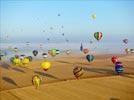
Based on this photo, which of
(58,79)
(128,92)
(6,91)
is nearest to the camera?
(128,92)

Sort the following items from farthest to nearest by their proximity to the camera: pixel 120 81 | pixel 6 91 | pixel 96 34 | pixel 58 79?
pixel 96 34 → pixel 58 79 → pixel 120 81 → pixel 6 91

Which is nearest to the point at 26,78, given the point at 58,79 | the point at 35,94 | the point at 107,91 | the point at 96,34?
the point at 58,79

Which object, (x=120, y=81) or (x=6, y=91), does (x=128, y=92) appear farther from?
(x=6, y=91)

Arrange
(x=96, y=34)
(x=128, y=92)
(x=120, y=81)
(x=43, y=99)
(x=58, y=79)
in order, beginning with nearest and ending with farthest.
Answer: (x=43, y=99), (x=128, y=92), (x=120, y=81), (x=58, y=79), (x=96, y=34)

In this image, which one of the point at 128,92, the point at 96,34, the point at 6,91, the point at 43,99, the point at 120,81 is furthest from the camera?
the point at 96,34

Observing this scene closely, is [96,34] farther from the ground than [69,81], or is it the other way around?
[96,34]

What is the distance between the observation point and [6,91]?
3266 cm

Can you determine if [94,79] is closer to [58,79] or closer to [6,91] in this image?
[58,79]

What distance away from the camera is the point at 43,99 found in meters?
28.3

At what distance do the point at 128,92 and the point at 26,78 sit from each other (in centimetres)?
1593

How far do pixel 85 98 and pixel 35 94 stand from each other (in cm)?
537

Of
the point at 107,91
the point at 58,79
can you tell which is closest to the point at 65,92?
the point at 107,91

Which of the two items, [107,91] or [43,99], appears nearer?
[43,99]

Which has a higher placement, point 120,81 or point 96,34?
point 96,34
